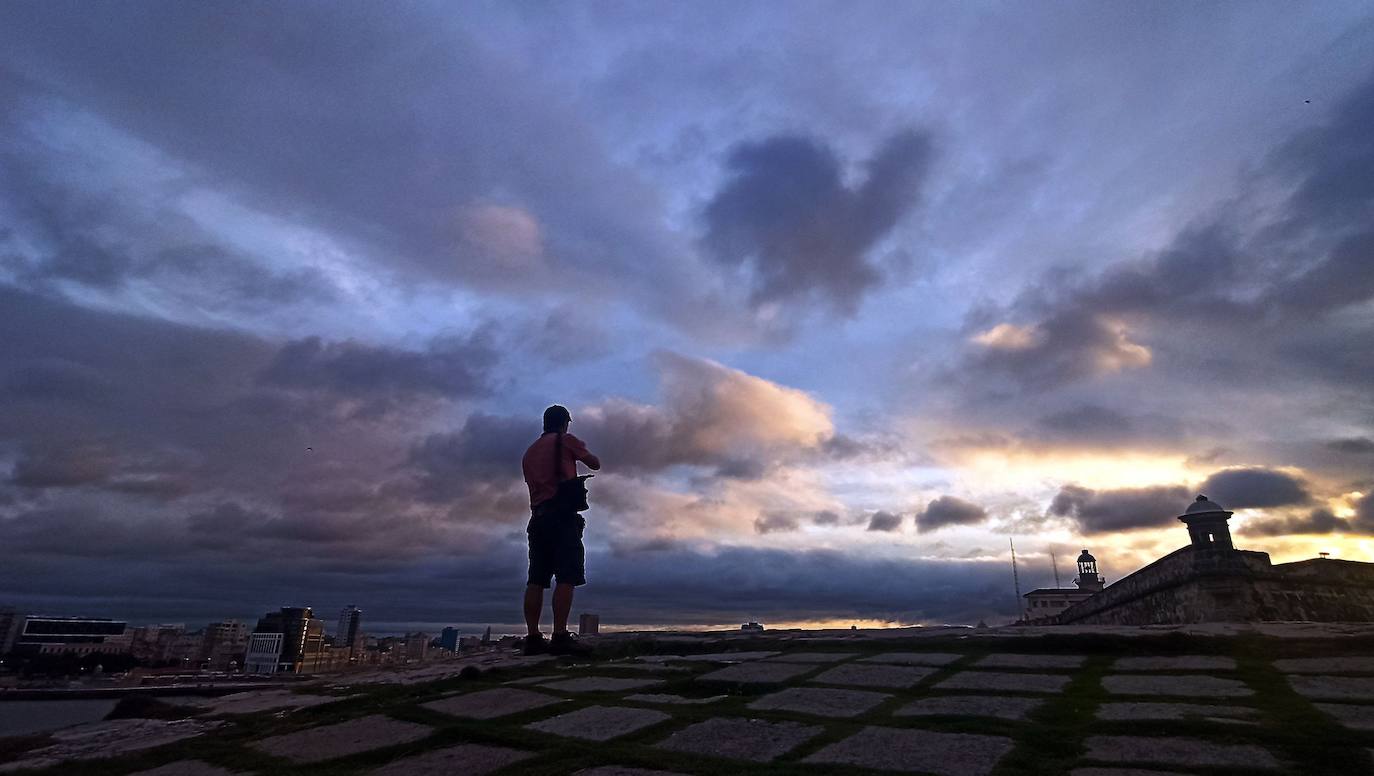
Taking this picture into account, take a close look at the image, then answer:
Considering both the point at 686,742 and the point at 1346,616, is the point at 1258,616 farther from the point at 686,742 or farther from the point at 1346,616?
the point at 686,742

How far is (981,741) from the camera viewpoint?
3.47 metres

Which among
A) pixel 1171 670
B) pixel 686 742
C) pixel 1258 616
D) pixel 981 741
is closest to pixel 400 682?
pixel 686 742

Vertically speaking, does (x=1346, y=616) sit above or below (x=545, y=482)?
below

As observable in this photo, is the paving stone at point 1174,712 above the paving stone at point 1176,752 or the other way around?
above

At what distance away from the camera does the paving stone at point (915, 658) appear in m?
6.07

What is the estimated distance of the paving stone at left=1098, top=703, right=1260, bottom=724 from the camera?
3771 millimetres

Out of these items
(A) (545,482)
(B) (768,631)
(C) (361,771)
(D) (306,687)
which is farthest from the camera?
(B) (768,631)

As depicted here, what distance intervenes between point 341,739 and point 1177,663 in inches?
257

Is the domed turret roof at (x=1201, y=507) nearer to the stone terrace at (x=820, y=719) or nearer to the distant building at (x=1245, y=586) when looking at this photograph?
the distant building at (x=1245, y=586)

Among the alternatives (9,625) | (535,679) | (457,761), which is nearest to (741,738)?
(457,761)

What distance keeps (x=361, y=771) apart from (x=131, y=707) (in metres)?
3.21

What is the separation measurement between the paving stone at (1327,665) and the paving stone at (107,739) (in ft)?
26.1

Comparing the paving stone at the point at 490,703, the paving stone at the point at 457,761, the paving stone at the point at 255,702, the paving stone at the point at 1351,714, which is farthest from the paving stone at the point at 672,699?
the paving stone at the point at 1351,714

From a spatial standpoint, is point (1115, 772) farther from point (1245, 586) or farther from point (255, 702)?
point (1245, 586)
